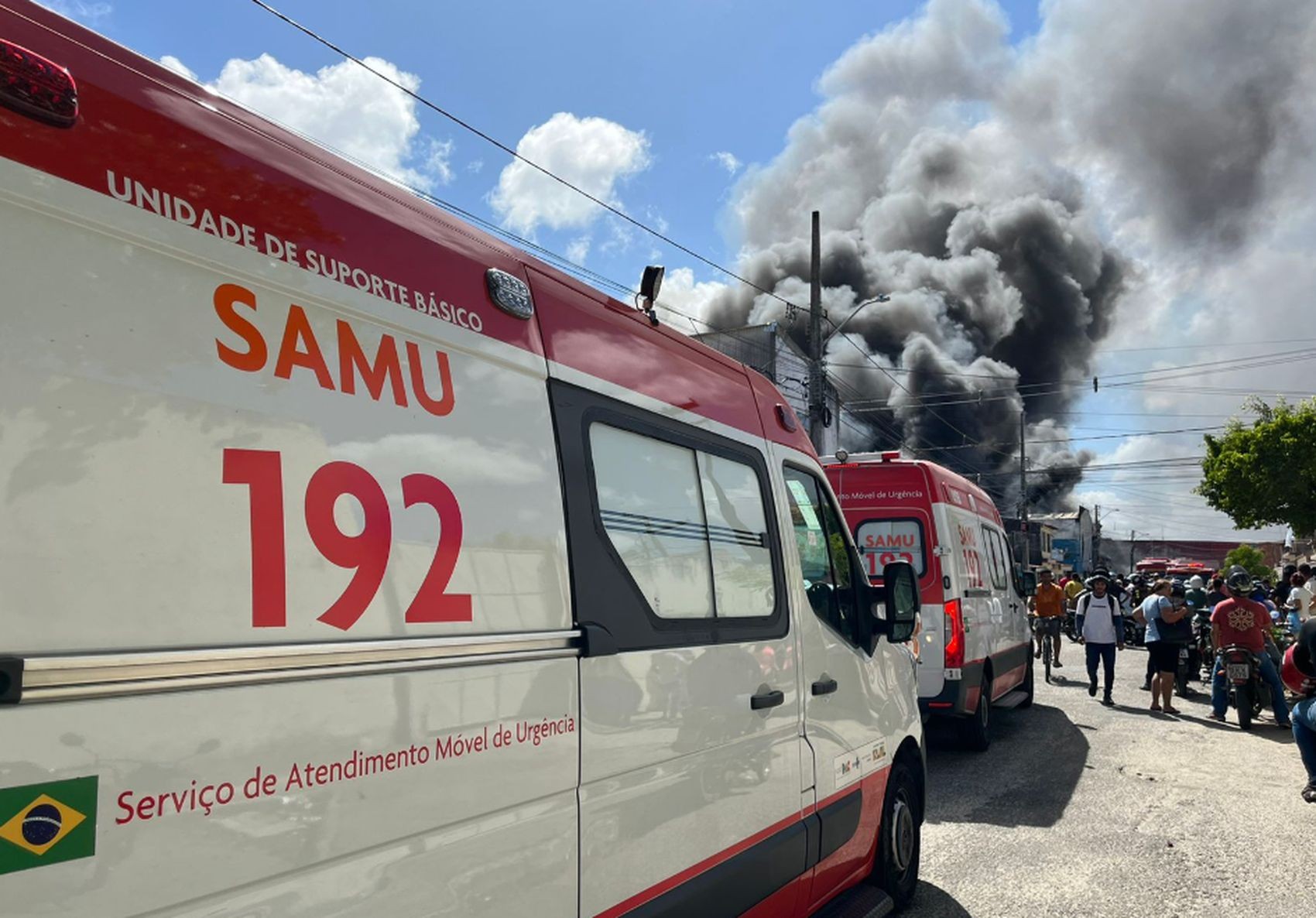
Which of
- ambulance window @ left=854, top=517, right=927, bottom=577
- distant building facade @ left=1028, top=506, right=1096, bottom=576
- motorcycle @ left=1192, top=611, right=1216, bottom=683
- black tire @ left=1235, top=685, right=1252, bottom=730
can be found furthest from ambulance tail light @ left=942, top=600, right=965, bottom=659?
distant building facade @ left=1028, top=506, right=1096, bottom=576

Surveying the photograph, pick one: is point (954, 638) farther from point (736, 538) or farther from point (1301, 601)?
point (1301, 601)

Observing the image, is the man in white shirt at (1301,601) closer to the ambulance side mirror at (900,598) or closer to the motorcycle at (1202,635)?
the motorcycle at (1202,635)

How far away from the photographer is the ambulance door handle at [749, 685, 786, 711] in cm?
312

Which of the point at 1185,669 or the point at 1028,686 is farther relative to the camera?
the point at 1185,669

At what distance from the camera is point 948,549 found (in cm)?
802

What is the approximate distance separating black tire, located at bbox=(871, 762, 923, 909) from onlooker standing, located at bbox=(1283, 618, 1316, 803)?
8.92 ft

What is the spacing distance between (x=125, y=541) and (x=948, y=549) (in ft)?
24.0

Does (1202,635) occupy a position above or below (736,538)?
below

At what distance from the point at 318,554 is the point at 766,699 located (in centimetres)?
184

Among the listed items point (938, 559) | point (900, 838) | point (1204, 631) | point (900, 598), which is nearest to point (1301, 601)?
point (1204, 631)

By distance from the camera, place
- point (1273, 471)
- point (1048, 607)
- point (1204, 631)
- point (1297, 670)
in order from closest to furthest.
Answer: point (1297, 670), point (1204, 631), point (1048, 607), point (1273, 471)

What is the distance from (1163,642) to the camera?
10.9 metres

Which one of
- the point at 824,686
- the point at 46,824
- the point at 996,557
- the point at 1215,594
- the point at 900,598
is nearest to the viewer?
the point at 46,824

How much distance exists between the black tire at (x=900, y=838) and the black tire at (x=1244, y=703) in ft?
21.6
